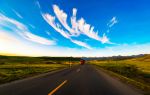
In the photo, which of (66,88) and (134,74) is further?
(134,74)

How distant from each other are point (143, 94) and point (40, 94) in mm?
5333

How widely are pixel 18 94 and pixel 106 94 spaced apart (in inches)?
177

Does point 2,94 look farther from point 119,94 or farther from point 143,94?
point 143,94

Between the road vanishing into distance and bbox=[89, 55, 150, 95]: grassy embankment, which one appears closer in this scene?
the road vanishing into distance

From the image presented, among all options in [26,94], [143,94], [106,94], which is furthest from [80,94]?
[143,94]

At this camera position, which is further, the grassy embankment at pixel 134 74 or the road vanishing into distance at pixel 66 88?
the grassy embankment at pixel 134 74

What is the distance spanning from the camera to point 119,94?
29.9ft

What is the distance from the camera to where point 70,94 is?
9.03m

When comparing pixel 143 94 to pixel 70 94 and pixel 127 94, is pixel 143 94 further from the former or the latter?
pixel 70 94

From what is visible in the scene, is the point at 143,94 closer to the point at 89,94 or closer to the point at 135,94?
the point at 135,94

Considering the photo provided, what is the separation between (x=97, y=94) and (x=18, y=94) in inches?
158

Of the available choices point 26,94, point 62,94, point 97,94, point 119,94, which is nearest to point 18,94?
point 26,94

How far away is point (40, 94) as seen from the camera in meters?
8.80

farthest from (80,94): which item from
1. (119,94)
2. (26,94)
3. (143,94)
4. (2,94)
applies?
(2,94)
